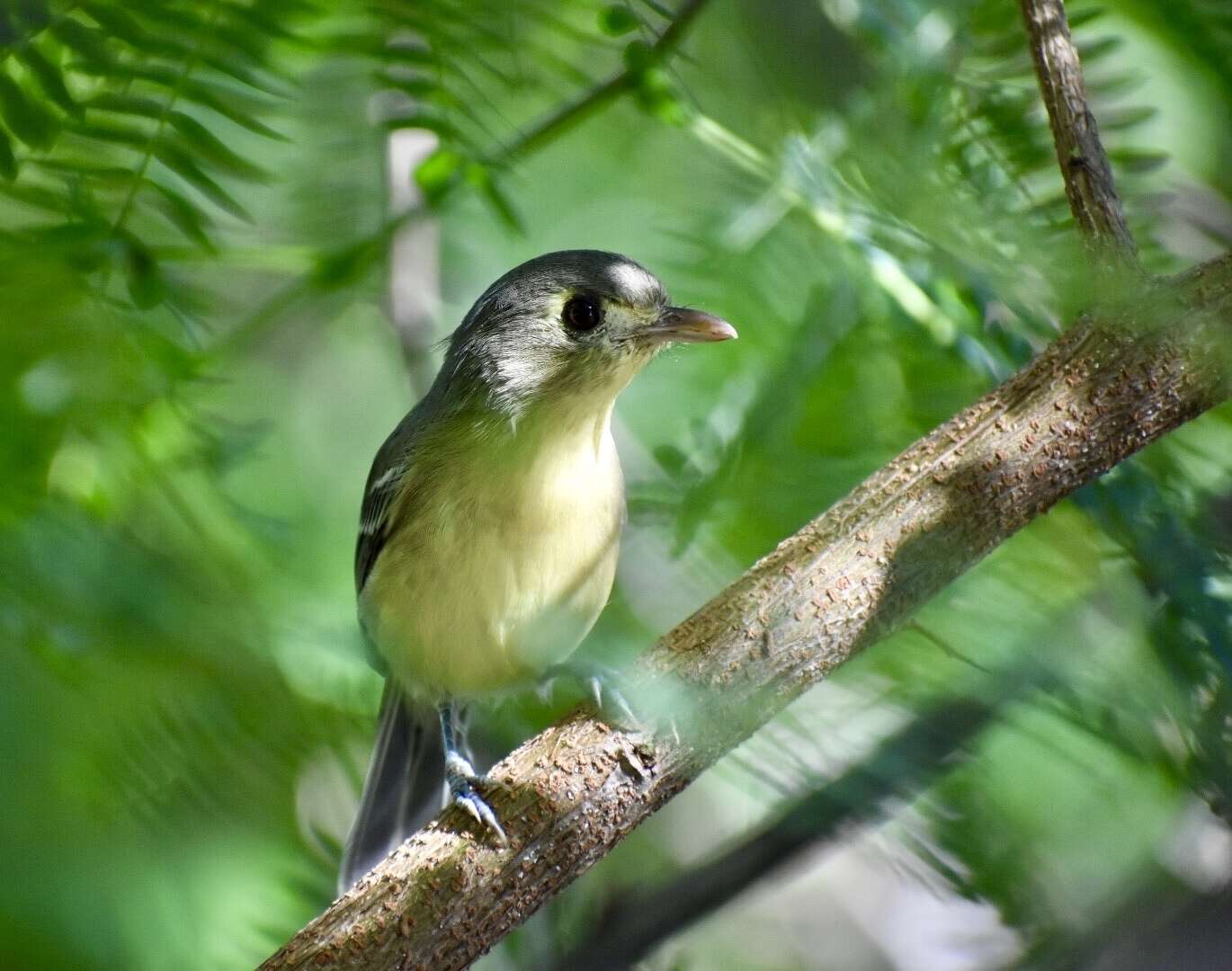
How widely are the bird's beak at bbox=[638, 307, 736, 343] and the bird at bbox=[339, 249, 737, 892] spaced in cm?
1

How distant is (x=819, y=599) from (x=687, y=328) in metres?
0.64

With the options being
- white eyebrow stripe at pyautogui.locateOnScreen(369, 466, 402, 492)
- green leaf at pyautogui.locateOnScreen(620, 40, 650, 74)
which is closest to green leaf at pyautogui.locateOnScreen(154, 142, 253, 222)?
green leaf at pyautogui.locateOnScreen(620, 40, 650, 74)

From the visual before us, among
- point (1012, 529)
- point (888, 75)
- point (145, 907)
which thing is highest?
point (888, 75)

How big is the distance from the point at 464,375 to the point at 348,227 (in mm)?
→ 739

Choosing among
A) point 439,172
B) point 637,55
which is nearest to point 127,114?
point 439,172

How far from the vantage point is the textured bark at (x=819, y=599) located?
177cm

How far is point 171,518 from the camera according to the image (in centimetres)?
146

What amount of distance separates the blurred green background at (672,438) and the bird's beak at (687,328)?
52 millimetres

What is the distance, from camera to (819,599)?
185 cm

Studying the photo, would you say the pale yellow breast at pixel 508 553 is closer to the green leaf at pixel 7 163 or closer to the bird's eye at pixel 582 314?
the bird's eye at pixel 582 314

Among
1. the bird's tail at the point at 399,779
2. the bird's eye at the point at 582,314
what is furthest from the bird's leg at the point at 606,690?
the bird's tail at the point at 399,779

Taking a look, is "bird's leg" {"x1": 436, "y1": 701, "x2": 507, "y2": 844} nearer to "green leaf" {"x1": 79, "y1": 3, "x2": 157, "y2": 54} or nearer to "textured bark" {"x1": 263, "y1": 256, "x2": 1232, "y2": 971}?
"textured bark" {"x1": 263, "y1": 256, "x2": 1232, "y2": 971}

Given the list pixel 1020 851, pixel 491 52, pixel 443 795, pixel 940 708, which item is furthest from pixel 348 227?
pixel 443 795

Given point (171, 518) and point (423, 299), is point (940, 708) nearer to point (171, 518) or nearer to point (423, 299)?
point (171, 518)
